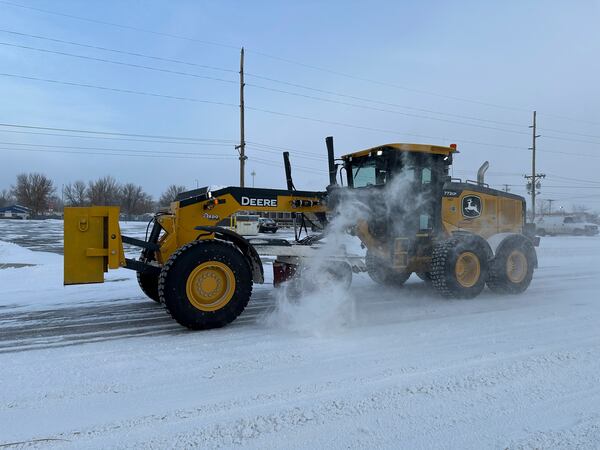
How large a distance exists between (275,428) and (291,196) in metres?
4.17

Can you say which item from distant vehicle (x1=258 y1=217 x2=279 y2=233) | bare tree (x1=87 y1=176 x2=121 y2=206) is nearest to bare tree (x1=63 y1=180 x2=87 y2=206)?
bare tree (x1=87 y1=176 x2=121 y2=206)

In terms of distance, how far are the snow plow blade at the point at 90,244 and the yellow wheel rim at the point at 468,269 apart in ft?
17.4

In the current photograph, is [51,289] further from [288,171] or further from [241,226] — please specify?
[288,171]

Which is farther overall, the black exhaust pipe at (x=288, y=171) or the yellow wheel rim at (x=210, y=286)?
the black exhaust pipe at (x=288, y=171)

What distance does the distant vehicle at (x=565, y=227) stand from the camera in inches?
1451

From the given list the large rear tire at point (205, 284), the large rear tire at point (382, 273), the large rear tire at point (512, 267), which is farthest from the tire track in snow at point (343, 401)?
the large rear tire at point (512, 267)

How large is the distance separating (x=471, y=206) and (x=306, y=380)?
19.1ft

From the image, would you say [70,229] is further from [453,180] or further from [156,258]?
[453,180]

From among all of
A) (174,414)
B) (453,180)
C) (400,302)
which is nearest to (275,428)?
(174,414)

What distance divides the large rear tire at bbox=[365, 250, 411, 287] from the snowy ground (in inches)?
46.0

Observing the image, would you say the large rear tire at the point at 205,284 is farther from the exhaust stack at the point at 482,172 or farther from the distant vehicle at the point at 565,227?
the distant vehicle at the point at 565,227

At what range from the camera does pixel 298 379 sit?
3.88 m

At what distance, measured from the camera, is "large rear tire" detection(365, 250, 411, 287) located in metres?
7.64

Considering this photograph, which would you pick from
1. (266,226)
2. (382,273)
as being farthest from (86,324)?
(266,226)
